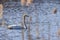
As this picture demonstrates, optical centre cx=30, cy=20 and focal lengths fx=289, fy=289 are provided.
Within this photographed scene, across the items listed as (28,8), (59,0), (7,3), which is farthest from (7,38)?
(59,0)

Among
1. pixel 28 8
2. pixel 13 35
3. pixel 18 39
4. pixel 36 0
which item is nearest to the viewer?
pixel 18 39

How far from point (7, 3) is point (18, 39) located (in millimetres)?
3976

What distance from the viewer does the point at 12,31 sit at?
3.94m

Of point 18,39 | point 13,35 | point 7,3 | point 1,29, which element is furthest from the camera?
point 7,3

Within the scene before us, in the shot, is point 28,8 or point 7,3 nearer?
point 28,8

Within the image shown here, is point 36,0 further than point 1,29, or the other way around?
point 36,0

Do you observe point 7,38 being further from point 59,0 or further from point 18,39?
point 59,0

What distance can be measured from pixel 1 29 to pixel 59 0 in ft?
15.2

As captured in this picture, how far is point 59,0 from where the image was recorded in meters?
8.50

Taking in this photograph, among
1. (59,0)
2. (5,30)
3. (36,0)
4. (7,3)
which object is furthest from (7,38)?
(59,0)

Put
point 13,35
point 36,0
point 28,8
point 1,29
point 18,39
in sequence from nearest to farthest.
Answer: point 18,39, point 13,35, point 1,29, point 28,8, point 36,0

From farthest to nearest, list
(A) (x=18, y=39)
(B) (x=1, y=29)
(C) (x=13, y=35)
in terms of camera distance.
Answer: (B) (x=1, y=29)
(C) (x=13, y=35)
(A) (x=18, y=39)

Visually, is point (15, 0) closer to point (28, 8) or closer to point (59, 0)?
point (59, 0)

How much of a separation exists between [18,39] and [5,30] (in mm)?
489
